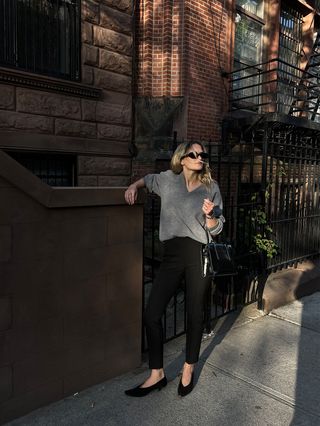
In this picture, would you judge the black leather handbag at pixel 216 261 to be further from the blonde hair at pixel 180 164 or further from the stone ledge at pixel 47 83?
the stone ledge at pixel 47 83

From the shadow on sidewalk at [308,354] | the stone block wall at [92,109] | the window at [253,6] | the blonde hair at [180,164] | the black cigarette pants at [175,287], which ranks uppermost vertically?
the window at [253,6]

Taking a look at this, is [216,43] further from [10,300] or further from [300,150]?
[10,300]

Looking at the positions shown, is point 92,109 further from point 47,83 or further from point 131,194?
point 131,194

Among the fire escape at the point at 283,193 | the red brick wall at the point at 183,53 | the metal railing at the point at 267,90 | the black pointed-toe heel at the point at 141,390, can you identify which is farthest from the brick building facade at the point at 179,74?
the black pointed-toe heel at the point at 141,390

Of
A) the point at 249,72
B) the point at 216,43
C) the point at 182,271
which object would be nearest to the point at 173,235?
the point at 182,271

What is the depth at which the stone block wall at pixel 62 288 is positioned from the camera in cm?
250

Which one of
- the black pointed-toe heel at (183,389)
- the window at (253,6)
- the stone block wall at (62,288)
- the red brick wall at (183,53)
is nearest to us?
the stone block wall at (62,288)

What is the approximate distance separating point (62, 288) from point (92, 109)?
418 centimetres

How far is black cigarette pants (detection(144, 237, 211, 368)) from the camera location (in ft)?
9.55

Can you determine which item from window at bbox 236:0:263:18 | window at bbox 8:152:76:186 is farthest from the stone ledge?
window at bbox 236:0:263:18

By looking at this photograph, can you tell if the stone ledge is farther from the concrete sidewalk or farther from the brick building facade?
the concrete sidewalk

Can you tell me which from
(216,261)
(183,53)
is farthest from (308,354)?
(183,53)

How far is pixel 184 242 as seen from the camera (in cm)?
291

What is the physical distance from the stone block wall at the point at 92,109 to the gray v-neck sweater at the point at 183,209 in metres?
3.22
